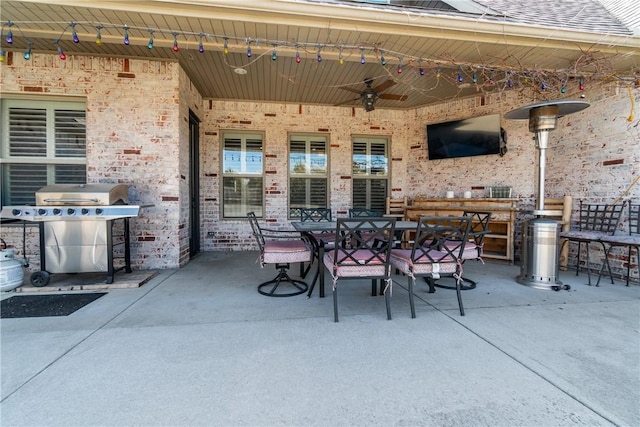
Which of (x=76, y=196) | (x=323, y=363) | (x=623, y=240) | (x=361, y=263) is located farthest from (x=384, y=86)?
(x=76, y=196)

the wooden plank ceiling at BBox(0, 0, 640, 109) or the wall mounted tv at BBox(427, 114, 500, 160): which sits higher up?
the wooden plank ceiling at BBox(0, 0, 640, 109)

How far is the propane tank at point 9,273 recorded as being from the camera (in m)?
3.07

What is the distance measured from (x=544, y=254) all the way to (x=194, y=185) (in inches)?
212

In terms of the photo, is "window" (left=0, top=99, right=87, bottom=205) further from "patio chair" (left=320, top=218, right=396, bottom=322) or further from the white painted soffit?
"patio chair" (left=320, top=218, right=396, bottom=322)

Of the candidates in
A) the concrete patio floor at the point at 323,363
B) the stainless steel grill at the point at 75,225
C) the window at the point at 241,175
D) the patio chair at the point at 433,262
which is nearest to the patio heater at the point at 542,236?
the concrete patio floor at the point at 323,363

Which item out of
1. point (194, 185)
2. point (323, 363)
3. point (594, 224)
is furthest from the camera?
point (194, 185)

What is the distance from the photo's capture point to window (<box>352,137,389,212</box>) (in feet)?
20.0

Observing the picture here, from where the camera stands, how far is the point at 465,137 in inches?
213

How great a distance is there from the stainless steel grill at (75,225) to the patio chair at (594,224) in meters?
5.31

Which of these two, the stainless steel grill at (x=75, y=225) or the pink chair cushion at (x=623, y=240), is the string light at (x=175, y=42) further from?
the pink chair cushion at (x=623, y=240)

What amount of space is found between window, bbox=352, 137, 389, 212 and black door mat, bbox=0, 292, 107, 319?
4.61 m

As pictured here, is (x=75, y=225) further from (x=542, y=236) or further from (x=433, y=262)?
(x=542, y=236)

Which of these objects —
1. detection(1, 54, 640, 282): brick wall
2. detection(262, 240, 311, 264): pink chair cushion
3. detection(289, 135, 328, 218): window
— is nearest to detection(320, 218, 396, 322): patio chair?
detection(262, 240, 311, 264): pink chair cushion

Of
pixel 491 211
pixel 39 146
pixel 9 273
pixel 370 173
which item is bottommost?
pixel 9 273
